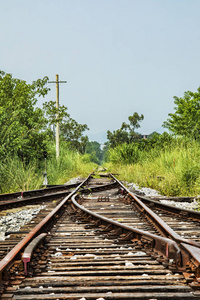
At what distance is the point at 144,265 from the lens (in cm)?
274

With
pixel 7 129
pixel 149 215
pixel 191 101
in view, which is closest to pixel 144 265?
pixel 149 215

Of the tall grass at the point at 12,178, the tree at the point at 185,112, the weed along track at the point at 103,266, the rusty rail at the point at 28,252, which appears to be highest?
the tree at the point at 185,112

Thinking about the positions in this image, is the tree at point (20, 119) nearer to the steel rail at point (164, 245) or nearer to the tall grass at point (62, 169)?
the tall grass at point (62, 169)

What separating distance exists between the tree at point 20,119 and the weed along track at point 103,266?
23.6 feet

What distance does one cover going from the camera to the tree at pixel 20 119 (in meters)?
10.6

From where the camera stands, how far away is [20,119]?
12.6 m

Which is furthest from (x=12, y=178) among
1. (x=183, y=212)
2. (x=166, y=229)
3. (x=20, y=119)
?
(x=166, y=229)

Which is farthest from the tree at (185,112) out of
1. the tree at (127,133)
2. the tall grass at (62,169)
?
the tall grass at (62,169)

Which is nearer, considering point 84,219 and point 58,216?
point 84,219

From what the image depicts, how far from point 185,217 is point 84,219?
180 cm

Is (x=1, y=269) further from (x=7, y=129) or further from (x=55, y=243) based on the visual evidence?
(x=7, y=129)

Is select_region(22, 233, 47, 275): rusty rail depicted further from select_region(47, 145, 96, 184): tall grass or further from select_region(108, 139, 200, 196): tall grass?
select_region(47, 145, 96, 184): tall grass

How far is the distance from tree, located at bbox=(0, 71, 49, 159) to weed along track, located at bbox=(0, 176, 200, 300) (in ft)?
23.6

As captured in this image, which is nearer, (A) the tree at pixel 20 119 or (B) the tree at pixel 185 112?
(A) the tree at pixel 20 119
